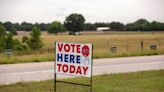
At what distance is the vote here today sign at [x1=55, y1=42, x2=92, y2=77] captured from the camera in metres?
8.48

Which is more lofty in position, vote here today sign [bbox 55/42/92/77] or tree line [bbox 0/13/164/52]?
vote here today sign [bbox 55/42/92/77]

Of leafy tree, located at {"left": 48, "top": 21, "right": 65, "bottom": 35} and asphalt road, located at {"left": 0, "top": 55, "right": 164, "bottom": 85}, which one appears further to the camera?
leafy tree, located at {"left": 48, "top": 21, "right": 65, "bottom": 35}

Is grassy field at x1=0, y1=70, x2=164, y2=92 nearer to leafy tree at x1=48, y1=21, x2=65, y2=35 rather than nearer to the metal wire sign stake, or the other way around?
the metal wire sign stake

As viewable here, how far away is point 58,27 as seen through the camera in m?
126

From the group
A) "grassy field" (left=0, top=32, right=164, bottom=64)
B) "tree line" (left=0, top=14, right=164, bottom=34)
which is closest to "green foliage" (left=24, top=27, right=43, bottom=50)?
"grassy field" (left=0, top=32, right=164, bottom=64)

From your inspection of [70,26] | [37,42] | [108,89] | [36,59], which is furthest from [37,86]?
[70,26]

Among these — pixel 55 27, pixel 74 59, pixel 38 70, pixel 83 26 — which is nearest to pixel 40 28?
pixel 83 26

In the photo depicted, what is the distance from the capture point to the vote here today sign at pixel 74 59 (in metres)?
8.48

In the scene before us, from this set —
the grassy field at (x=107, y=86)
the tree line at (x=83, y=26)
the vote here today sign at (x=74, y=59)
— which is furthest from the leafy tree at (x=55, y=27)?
the vote here today sign at (x=74, y=59)

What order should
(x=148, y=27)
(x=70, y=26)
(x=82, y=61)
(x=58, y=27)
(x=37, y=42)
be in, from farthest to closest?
1. (x=58, y=27)
2. (x=148, y=27)
3. (x=70, y=26)
4. (x=37, y=42)
5. (x=82, y=61)

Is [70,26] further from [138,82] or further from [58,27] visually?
[138,82]

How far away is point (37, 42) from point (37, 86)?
3590 centimetres

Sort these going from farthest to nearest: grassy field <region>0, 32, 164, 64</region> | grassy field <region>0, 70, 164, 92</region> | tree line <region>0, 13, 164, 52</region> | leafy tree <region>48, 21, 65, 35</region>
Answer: leafy tree <region>48, 21, 65, 35</region>, tree line <region>0, 13, 164, 52</region>, grassy field <region>0, 32, 164, 64</region>, grassy field <region>0, 70, 164, 92</region>

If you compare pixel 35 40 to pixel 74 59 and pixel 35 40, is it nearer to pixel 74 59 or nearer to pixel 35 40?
pixel 35 40
